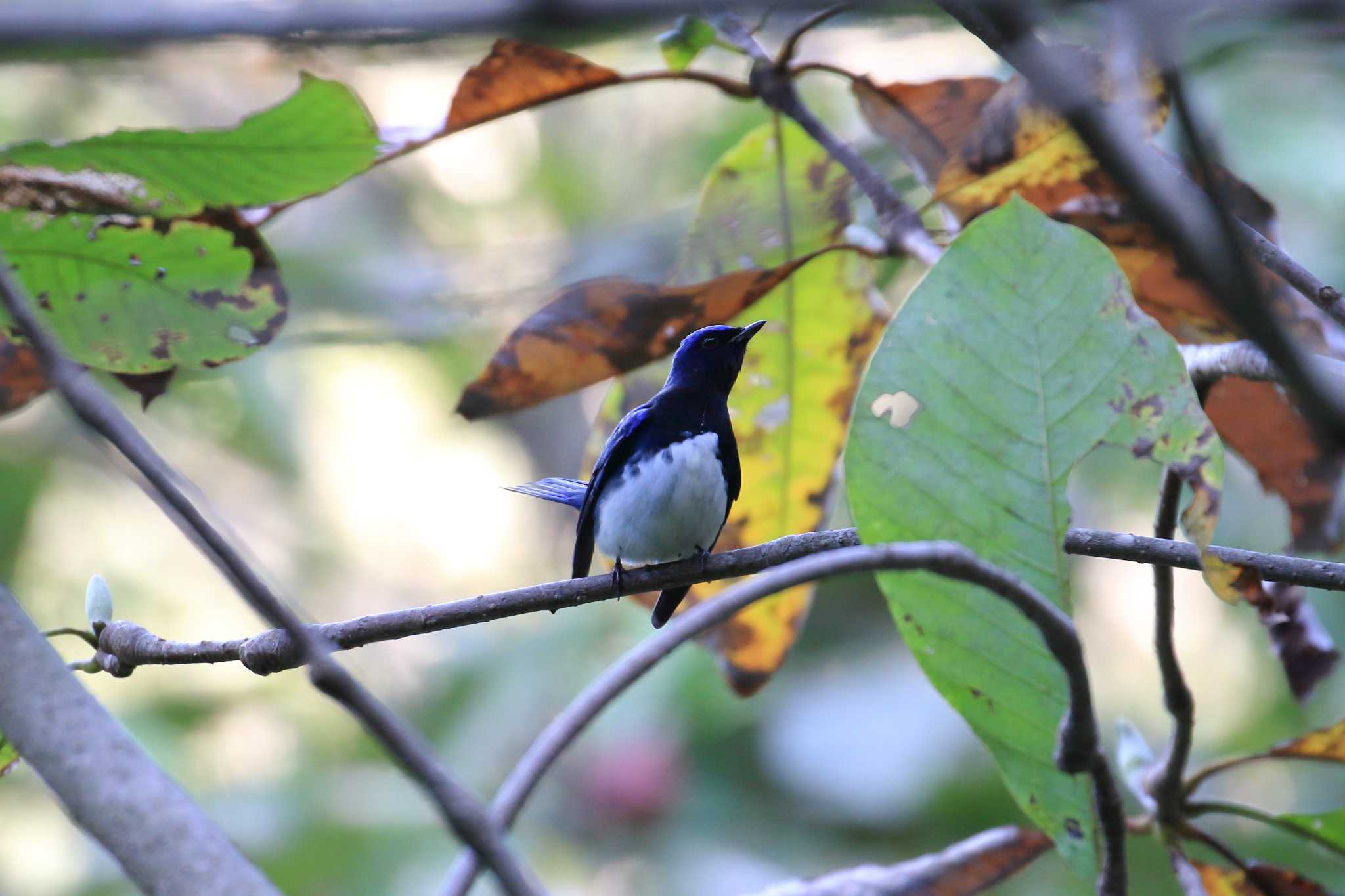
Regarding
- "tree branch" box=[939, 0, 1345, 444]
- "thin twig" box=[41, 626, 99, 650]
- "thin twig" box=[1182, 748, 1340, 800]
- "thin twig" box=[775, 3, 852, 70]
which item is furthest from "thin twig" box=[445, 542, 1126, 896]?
"thin twig" box=[775, 3, 852, 70]

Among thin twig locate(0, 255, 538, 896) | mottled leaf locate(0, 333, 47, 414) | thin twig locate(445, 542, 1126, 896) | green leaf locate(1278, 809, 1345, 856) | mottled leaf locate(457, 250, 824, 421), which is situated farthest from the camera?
mottled leaf locate(457, 250, 824, 421)

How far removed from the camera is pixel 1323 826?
2.05m

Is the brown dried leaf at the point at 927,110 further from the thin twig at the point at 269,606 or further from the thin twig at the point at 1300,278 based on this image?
the thin twig at the point at 269,606

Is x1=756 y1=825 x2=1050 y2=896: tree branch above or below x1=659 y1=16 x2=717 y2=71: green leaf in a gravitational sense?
below

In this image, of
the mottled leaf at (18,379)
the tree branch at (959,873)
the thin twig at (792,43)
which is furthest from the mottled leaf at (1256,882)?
the mottled leaf at (18,379)

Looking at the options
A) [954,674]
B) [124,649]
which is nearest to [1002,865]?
[954,674]

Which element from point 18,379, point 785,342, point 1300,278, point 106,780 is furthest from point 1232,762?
point 18,379

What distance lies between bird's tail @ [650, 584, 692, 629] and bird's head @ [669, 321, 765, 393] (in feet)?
→ 1.85

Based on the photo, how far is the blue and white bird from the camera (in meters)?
2.97

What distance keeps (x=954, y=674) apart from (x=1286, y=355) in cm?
113

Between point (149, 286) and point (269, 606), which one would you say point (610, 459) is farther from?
point (269, 606)

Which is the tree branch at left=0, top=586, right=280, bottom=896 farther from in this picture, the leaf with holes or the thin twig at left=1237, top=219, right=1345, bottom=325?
the leaf with holes

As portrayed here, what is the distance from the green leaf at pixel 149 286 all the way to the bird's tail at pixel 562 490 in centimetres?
108

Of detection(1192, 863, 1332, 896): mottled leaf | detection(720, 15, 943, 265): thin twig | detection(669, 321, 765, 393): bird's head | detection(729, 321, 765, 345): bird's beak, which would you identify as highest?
detection(720, 15, 943, 265): thin twig
